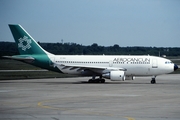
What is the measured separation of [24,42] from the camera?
155 ft

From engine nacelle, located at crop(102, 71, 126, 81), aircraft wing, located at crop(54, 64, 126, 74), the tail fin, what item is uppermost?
the tail fin

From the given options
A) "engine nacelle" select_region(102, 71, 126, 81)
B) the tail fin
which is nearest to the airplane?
the tail fin

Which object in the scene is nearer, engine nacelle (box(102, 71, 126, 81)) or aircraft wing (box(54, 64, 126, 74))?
engine nacelle (box(102, 71, 126, 81))

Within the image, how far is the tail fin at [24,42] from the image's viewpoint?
154ft

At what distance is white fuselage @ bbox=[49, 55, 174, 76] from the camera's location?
1786 inches

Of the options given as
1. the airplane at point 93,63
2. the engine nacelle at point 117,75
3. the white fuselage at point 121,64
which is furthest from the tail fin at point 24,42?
the engine nacelle at point 117,75

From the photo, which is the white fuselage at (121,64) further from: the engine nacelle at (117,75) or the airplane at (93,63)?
the engine nacelle at (117,75)

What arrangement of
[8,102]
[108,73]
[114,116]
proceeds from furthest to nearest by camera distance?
[108,73], [8,102], [114,116]

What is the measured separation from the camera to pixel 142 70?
45.6 m

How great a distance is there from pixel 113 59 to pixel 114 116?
27.6m


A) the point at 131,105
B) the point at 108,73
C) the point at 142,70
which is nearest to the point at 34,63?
the point at 108,73

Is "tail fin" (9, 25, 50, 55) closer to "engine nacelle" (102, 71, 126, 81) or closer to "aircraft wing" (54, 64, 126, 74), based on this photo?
"aircraft wing" (54, 64, 126, 74)

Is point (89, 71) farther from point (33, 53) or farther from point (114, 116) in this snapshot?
point (114, 116)

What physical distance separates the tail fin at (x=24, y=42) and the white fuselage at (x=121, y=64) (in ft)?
6.26
